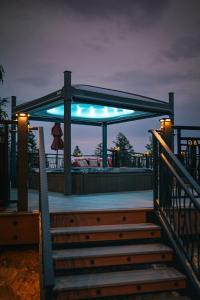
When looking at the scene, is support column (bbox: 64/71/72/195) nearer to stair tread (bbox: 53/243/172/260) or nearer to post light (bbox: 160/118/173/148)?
post light (bbox: 160/118/173/148)

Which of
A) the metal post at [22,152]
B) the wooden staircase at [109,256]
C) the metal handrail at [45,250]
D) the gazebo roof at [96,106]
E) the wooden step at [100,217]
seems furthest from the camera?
the gazebo roof at [96,106]

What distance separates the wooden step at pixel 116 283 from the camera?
11.1 ft

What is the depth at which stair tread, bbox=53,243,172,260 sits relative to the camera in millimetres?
3838

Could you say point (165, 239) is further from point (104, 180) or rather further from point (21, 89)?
point (21, 89)

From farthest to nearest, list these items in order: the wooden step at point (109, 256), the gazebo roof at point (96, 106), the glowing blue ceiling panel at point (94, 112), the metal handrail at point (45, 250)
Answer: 1. the glowing blue ceiling panel at point (94, 112)
2. the gazebo roof at point (96, 106)
3. the wooden step at point (109, 256)
4. the metal handrail at point (45, 250)

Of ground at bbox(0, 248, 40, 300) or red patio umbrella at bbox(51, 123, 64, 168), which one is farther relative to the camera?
red patio umbrella at bbox(51, 123, 64, 168)

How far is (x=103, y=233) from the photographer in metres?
4.23

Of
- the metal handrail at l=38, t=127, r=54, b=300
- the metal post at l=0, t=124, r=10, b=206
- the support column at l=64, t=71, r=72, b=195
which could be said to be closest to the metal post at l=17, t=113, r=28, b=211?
the metal post at l=0, t=124, r=10, b=206

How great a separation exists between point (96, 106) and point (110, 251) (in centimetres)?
689

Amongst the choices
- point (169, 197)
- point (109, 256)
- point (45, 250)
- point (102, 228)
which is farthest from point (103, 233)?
point (45, 250)

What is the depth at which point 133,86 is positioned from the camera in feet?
320

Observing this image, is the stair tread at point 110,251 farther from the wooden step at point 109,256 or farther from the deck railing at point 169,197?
the deck railing at point 169,197

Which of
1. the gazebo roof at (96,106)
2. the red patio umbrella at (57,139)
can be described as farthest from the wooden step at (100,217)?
the red patio umbrella at (57,139)

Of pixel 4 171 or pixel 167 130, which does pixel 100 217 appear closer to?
pixel 4 171
